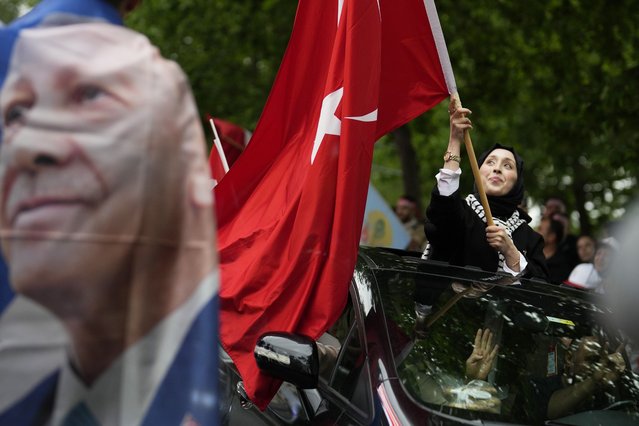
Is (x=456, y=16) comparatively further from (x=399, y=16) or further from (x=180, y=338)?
(x=180, y=338)

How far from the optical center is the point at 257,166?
5250 mm

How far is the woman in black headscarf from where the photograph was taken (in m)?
5.08

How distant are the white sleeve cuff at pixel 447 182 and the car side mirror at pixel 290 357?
4.49 feet

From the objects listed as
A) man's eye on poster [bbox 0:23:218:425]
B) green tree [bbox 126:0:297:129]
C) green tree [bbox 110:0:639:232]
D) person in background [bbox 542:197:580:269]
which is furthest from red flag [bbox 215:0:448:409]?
green tree [bbox 126:0:297:129]

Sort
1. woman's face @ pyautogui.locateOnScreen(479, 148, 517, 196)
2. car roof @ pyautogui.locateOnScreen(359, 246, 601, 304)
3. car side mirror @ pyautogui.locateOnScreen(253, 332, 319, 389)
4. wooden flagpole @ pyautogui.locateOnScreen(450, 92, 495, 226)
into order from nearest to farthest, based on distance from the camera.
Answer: car side mirror @ pyautogui.locateOnScreen(253, 332, 319, 389) → car roof @ pyautogui.locateOnScreen(359, 246, 601, 304) → wooden flagpole @ pyautogui.locateOnScreen(450, 92, 495, 226) → woman's face @ pyautogui.locateOnScreen(479, 148, 517, 196)

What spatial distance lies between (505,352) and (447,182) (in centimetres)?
109

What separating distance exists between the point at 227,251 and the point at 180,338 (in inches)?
100

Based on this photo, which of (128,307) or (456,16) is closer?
(128,307)

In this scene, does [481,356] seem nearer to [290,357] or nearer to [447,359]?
[447,359]

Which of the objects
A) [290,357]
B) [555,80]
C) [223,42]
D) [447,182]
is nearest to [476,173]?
[447,182]

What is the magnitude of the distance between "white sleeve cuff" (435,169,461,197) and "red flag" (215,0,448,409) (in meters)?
0.35

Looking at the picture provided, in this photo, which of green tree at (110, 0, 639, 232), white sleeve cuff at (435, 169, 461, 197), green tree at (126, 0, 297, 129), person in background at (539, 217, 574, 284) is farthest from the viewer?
green tree at (126, 0, 297, 129)

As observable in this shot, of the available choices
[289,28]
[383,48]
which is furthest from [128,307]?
[289,28]

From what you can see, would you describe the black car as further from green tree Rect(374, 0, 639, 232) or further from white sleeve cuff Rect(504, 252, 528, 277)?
green tree Rect(374, 0, 639, 232)
